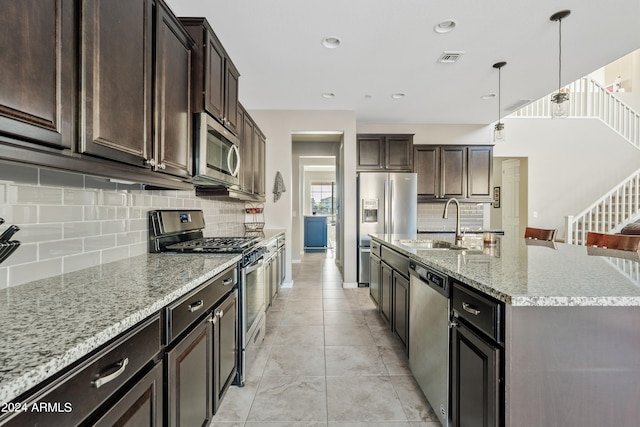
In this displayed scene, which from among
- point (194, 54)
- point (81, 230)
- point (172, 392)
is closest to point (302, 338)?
point (172, 392)

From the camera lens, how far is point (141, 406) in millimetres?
875

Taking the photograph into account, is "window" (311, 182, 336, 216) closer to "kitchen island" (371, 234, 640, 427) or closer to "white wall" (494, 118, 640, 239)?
"white wall" (494, 118, 640, 239)

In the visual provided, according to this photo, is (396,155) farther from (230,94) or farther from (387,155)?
(230,94)

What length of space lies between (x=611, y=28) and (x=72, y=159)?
13.2 feet

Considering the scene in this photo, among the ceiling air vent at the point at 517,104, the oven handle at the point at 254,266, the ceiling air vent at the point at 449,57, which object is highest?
the ceiling air vent at the point at 517,104

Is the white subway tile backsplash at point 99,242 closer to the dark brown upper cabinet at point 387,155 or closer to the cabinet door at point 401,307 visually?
the cabinet door at point 401,307

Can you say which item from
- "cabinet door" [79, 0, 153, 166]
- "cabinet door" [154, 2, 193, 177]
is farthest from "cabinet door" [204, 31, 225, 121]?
"cabinet door" [79, 0, 153, 166]

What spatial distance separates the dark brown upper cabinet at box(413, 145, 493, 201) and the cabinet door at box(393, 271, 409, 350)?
3131 millimetres

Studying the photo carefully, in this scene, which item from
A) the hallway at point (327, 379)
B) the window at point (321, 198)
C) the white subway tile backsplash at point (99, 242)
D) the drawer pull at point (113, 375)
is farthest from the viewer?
the window at point (321, 198)

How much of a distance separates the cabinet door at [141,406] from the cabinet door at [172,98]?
0.95 m

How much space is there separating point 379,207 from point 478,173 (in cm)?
204

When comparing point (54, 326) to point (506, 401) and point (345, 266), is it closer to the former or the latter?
point (506, 401)

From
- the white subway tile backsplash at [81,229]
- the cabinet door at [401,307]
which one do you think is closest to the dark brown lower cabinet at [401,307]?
the cabinet door at [401,307]

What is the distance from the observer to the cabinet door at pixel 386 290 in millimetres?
2627
